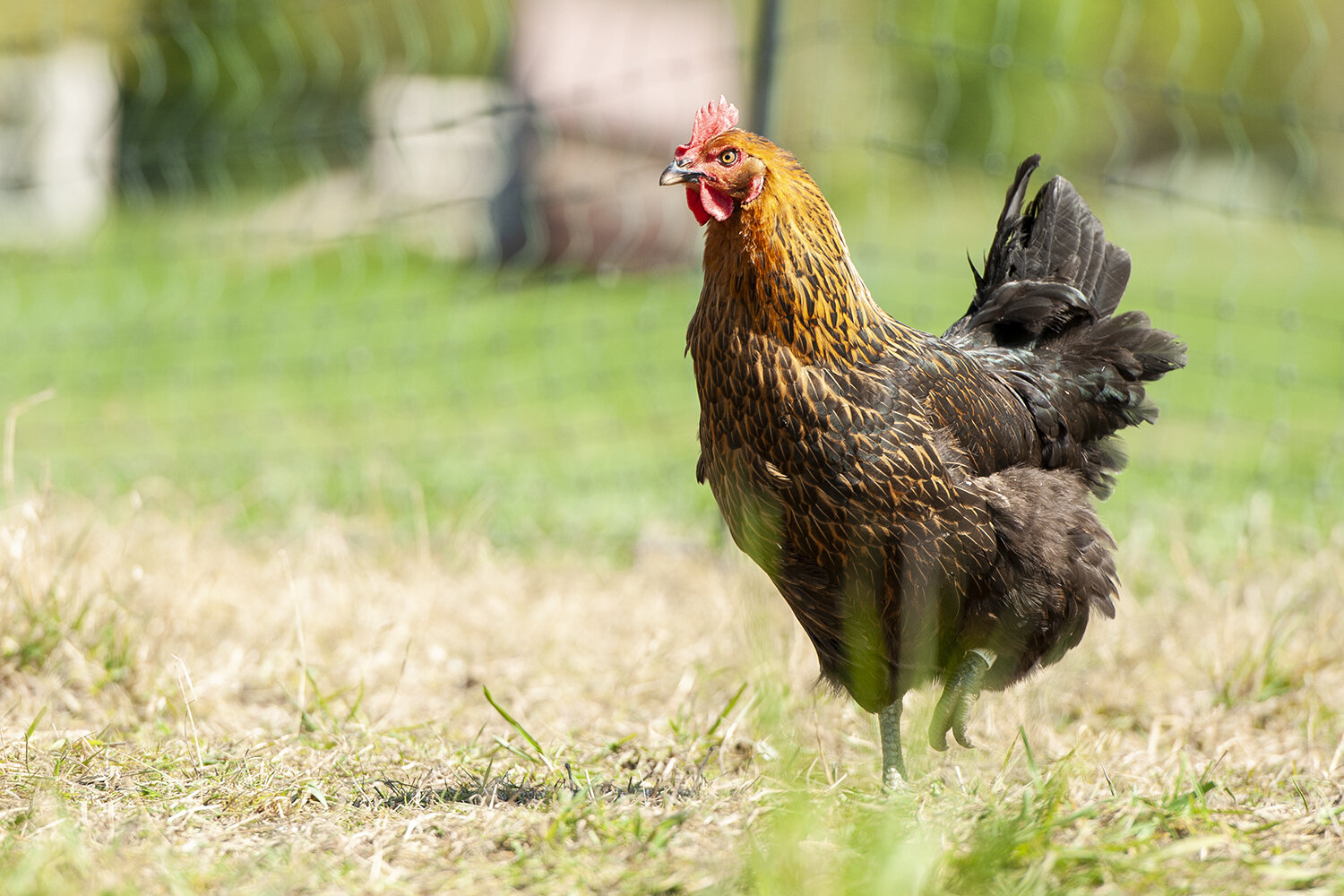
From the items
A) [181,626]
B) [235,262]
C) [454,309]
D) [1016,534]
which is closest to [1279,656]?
[1016,534]

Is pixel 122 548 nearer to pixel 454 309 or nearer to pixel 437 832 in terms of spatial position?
pixel 437 832

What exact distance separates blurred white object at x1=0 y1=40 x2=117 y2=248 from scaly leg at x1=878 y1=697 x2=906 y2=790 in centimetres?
1221

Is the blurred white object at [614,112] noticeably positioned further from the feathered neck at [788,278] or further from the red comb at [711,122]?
the feathered neck at [788,278]

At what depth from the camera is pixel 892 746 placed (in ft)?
8.38

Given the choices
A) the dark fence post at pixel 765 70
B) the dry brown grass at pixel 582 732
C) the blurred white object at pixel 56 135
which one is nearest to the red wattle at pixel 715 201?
the dry brown grass at pixel 582 732

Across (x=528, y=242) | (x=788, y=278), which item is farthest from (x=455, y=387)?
(x=788, y=278)

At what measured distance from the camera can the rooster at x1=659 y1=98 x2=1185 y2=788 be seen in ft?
7.52

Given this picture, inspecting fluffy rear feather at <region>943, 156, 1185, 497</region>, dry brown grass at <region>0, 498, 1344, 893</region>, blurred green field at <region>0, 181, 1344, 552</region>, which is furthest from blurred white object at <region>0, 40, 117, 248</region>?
fluffy rear feather at <region>943, 156, 1185, 497</region>

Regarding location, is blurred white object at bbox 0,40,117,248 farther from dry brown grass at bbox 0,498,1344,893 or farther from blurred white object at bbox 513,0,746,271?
dry brown grass at bbox 0,498,1344,893

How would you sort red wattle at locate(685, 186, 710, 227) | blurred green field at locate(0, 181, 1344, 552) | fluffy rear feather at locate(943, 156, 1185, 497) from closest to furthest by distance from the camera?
red wattle at locate(685, 186, 710, 227) < fluffy rear feather at locate(943, 156, 1185, 497) < blurred green field at locate(0, 181, 1344, 552)

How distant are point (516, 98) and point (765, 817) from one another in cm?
1097

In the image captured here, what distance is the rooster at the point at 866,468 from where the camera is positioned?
229cm

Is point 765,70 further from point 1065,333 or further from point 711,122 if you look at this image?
point 711,122

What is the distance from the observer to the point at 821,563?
2.35 m
